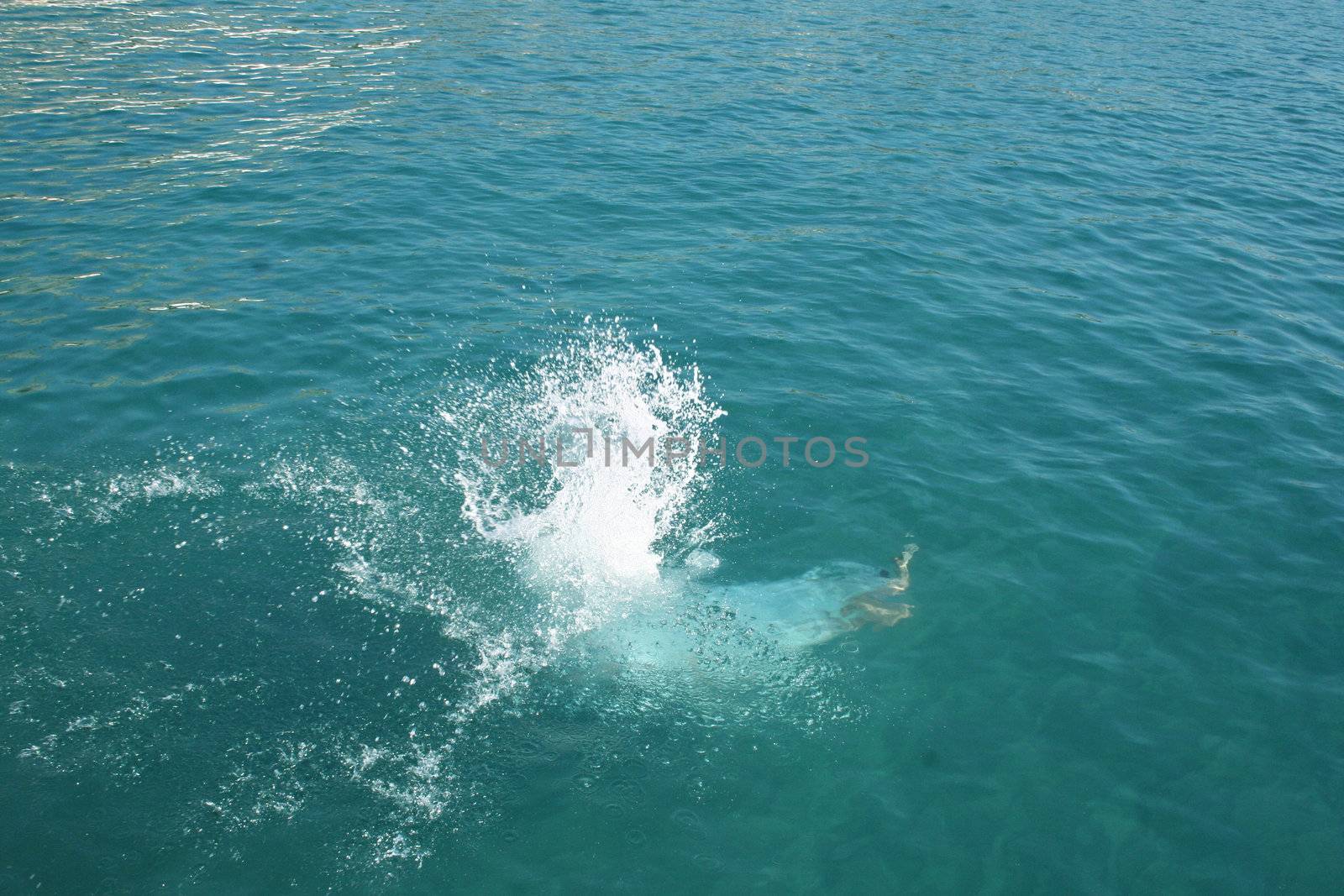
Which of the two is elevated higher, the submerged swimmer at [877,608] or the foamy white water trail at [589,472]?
the foamy white water trail at [589,472]

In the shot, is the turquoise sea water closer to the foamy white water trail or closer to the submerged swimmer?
the foamy white water trail

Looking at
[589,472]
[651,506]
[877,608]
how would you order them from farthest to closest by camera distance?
[589,472]
[651,506]
[877,608]

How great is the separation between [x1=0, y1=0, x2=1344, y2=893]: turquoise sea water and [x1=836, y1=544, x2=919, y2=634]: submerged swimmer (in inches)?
7.6

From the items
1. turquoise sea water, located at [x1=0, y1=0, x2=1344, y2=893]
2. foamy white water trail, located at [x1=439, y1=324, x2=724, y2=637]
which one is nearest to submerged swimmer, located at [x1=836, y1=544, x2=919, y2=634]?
turquoise sea water, located at [x1=0, y1=0, x2=1344, y2=893]

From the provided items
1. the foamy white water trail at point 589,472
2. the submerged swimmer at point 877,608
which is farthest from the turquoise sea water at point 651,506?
the submerged swimmer at point 877,608

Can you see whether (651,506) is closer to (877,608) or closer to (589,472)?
(589,472)

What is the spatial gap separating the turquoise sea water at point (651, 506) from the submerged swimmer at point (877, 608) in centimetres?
19

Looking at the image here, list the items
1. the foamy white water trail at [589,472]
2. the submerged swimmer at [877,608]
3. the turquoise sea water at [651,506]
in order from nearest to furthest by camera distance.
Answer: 1. the turquoise sea water at [651,506]
2. the submerged swimmer at [877,608]
3. the foamy white water trail at [589,472]

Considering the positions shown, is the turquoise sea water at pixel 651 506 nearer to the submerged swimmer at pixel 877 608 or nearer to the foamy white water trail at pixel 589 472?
the foamy white water trail at pixel 589 472

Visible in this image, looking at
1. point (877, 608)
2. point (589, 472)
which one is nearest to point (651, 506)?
point (589, 472)

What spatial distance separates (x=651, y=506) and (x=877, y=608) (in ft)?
10.8

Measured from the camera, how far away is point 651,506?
40.4 feet

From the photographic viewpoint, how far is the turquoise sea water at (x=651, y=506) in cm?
840

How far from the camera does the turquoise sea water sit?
27.6ft
